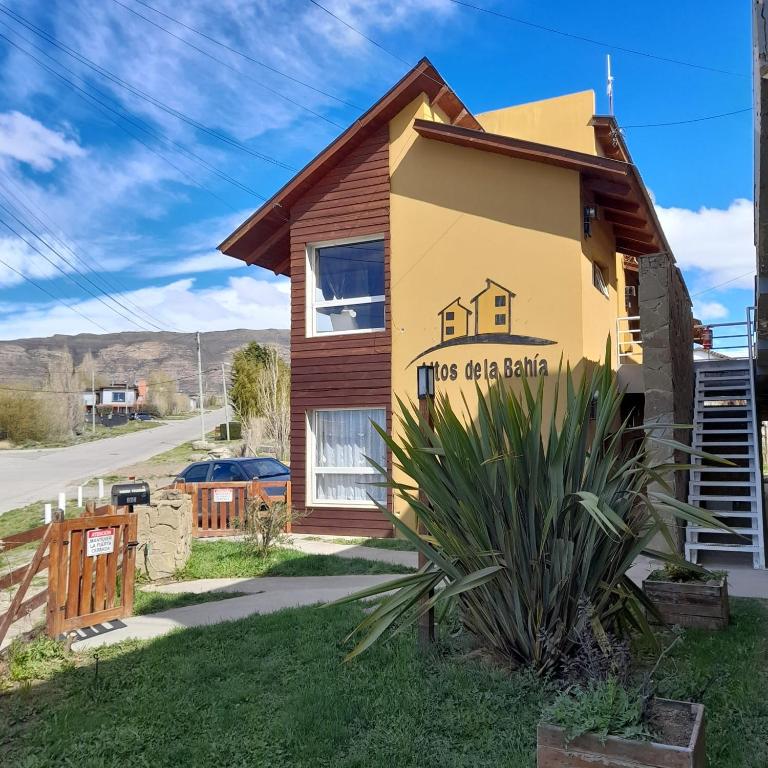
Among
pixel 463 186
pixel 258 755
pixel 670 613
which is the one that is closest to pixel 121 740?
pixel 258 755

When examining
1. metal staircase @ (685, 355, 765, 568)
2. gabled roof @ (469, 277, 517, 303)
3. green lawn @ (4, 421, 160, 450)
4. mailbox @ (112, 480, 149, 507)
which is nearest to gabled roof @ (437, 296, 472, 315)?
gabled roof @ (469, 277, 517, 303)

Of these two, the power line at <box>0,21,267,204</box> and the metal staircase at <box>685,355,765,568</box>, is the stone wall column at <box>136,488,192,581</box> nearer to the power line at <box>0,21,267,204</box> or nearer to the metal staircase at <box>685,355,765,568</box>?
the metal staircase at <box>685,355,765,568</box>

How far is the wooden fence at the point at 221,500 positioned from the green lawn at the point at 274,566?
2.26 metres

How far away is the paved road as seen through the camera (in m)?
23.0

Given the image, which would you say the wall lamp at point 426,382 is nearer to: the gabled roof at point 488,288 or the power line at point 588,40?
the gabled roof at point 488,288

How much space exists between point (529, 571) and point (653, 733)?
1.43 metres

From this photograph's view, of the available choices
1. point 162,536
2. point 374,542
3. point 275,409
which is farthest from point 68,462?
point 162,536

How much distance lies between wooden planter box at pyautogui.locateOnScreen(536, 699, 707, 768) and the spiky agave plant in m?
1.12

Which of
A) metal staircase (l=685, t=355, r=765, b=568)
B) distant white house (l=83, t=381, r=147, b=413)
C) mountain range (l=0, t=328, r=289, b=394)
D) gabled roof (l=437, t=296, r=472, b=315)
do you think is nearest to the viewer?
metal staircase (l=685, t=355, r=765, b=568)

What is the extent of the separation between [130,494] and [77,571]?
7.17 ft

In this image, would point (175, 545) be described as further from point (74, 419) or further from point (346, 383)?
point (74, 419)

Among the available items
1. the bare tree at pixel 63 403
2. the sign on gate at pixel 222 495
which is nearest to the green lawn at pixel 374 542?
the sign on gate at pixel 222 495

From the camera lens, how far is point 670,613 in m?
5.45

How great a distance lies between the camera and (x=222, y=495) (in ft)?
39.1
